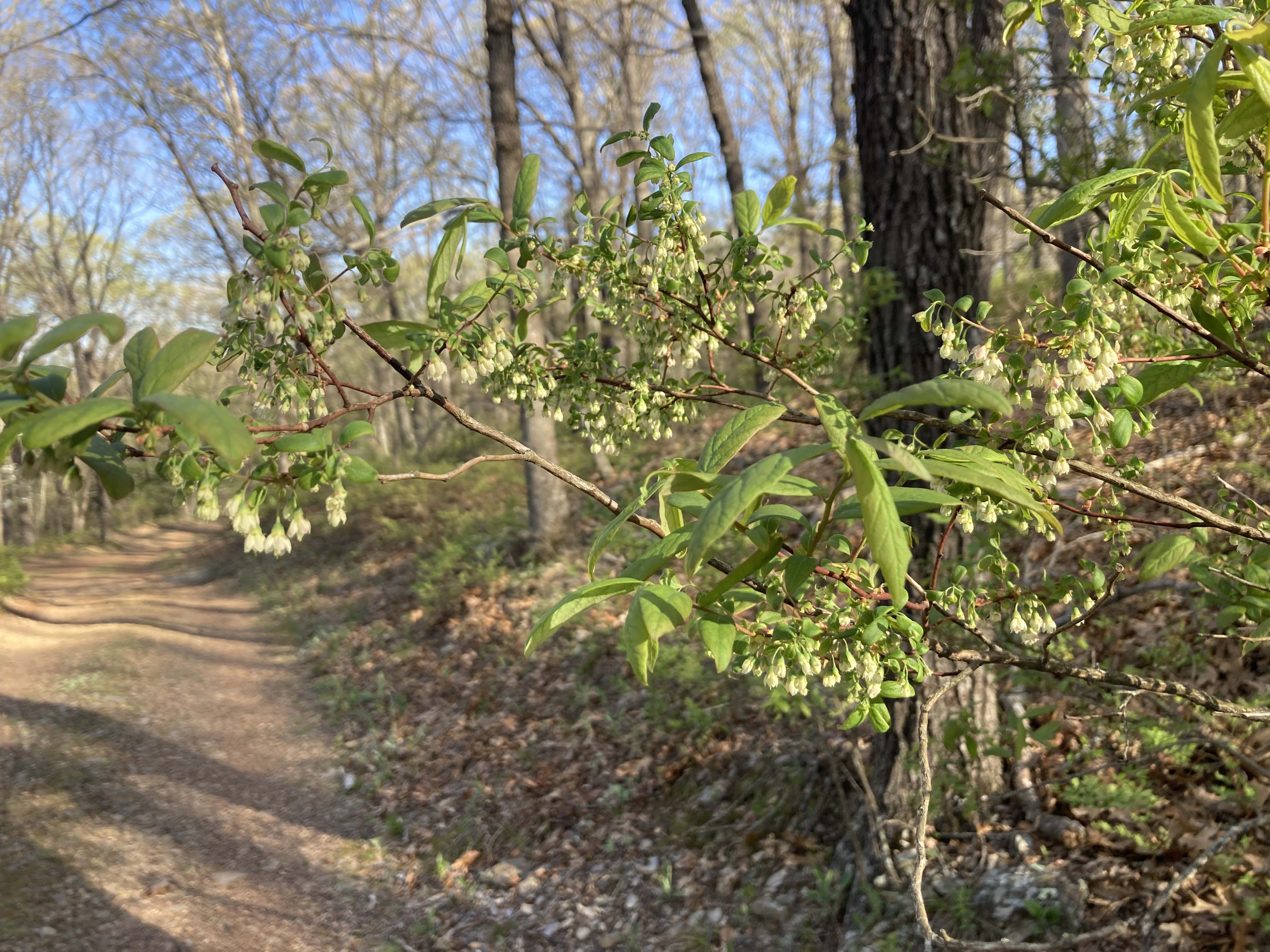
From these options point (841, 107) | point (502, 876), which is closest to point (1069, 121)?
point (502, 876)

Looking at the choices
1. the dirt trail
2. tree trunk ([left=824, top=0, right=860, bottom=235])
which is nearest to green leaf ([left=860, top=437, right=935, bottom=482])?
the dirt trail

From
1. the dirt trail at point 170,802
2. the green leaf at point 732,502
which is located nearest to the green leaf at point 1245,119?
the green leaf at point 732,502

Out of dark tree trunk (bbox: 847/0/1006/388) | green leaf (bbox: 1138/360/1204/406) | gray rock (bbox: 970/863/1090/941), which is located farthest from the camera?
dark tree trunk (bbox: 847/0/1006/388)

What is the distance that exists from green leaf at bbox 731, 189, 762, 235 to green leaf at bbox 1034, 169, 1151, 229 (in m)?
0.52

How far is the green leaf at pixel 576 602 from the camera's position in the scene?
917 millimetres

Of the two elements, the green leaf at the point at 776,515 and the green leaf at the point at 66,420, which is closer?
the green leaf at the point at 66,420

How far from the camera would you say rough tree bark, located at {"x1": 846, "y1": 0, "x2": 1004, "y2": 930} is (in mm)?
3246

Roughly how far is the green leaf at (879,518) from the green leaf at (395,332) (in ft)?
2.80

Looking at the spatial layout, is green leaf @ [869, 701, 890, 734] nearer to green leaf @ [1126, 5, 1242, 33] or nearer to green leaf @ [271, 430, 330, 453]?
green leaf @ [271, 430, 330, 453]

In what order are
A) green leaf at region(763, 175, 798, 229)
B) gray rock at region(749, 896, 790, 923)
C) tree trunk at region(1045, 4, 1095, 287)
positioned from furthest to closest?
gray rock at region(749, 896, 790, 923)
tree trunk at region(1045, 4, 1095, 287)
green leaf at region(763, 175, 798, 229)

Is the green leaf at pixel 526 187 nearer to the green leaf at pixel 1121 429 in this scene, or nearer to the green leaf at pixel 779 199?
the green leaf at pixel 779 199

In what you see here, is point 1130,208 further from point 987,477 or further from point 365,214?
point 365,214

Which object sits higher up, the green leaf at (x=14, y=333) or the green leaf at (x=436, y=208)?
the green leaf at (x=436, y=208)

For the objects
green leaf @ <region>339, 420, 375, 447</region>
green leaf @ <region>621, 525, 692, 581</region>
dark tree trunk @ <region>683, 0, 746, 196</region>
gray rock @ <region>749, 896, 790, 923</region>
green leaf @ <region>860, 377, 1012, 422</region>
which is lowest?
gray rock @ <region>749, 896, 790, 923</region>
